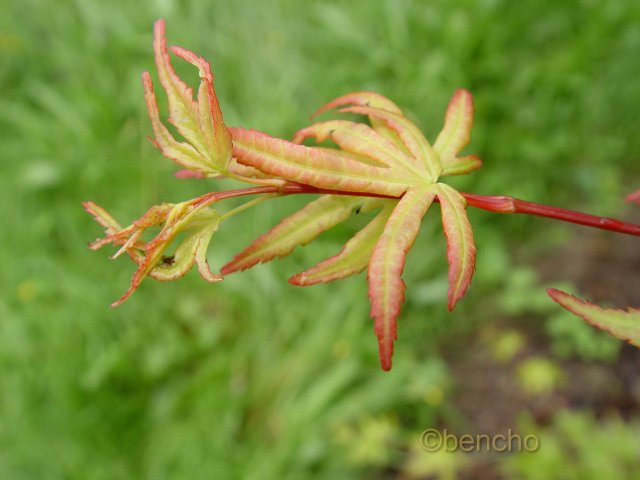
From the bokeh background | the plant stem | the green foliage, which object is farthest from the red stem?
the bokeh background

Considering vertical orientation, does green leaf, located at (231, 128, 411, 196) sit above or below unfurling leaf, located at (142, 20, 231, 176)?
below

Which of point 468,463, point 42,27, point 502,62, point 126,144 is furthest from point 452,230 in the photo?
point 42,27

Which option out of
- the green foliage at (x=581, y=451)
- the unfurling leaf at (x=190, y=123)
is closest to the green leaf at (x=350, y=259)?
the unfurling leaf at (x=190, y=123)

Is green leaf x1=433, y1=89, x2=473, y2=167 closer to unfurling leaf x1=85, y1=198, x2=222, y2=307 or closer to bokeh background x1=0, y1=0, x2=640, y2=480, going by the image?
unfurling leaf x1=85, y1=198, x2=222, y2=307

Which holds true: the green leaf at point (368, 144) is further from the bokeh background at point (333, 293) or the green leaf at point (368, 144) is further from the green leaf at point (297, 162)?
the bokeh background at point (333, 293)

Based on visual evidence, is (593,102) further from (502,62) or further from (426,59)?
(426,59)
